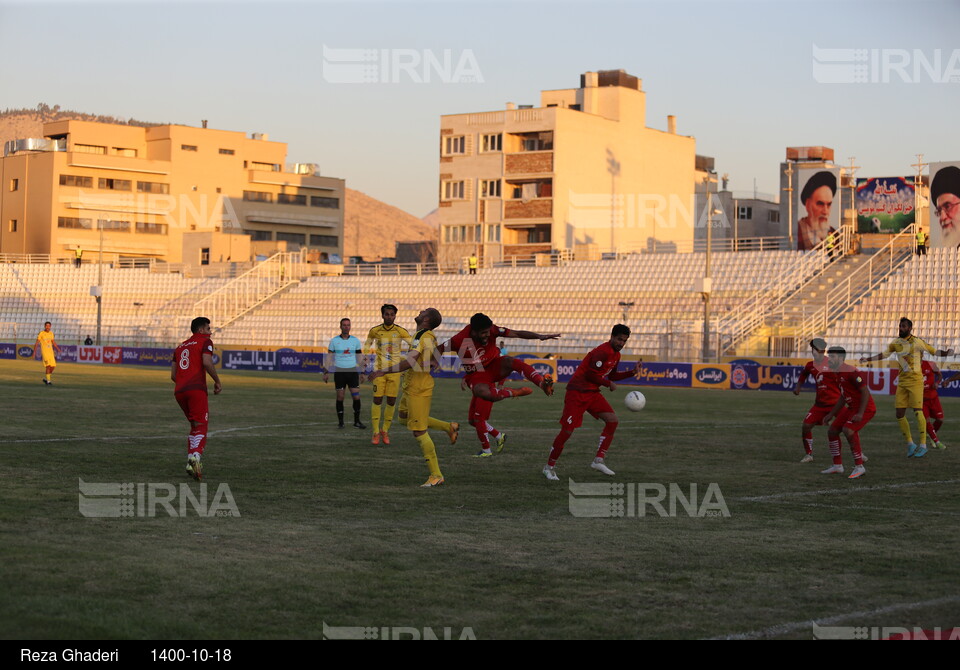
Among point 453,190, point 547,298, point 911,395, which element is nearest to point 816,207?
point 547,298

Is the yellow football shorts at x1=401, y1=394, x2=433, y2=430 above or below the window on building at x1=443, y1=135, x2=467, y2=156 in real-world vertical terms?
below

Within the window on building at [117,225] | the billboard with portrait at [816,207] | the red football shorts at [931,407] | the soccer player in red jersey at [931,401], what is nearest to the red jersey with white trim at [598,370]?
the soccer player in red jersey at [931,401]

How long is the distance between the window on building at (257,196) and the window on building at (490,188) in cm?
4099

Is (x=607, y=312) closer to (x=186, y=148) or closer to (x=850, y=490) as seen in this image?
(x=850, y=490)

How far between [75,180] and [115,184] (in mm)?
3758

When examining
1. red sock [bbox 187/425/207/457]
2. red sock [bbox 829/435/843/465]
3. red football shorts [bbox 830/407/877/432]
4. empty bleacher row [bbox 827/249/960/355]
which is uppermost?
empty bleacher row [bbox 827/249/960/355]

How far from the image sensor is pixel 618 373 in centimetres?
1521

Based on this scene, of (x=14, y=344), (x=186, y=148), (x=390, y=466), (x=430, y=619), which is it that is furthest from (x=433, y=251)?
(x=430, y=619)

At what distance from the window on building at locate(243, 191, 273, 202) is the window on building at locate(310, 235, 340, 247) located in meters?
6.40

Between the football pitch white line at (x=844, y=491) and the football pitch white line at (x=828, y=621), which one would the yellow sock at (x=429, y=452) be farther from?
the football pitch white line at (x=828, y=621)

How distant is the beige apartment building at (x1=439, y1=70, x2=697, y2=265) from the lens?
3255 inches

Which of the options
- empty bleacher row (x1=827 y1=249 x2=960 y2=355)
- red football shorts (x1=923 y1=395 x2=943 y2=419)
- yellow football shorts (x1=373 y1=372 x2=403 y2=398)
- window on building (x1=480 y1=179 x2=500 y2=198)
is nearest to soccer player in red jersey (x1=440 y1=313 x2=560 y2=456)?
yellow football shorts (x1=373 y1=372 x2=403 y2=398)

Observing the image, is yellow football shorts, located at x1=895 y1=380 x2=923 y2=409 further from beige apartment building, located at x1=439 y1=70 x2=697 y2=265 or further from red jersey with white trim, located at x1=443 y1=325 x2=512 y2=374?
beige apartment building, located at x1=439 y1=70 x2=697 y2=265
